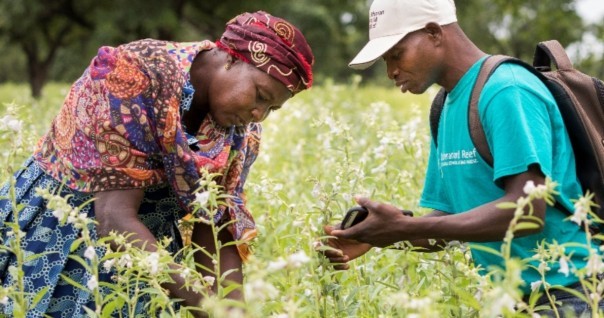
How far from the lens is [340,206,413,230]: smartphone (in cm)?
341

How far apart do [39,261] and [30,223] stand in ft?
0.47

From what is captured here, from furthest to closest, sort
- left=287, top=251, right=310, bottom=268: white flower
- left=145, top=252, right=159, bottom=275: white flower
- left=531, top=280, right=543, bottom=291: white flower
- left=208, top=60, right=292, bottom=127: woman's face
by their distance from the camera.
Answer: left=208, top=60, right=292, bottom=127: woman's face → left=531, top=280, right=543, bottom=291: white flower → left=145, top=252, right=159, bottom=275: white flower → left=287, top=251, right=310, bottom=268: white flower

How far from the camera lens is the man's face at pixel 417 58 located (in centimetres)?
342

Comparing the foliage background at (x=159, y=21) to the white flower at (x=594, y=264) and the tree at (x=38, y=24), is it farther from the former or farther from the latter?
the white flower at (x=594, y=264)

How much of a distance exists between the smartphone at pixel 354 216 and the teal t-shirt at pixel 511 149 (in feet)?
1.13

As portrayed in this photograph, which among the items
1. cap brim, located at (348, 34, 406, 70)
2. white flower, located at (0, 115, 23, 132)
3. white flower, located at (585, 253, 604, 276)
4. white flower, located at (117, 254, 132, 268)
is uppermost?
cap brim, located at (348, 34, 406, 70)

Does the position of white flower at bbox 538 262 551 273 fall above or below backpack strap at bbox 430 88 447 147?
below

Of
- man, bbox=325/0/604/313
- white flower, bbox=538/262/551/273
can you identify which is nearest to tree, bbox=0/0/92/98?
man, bbox=325/0/604/313

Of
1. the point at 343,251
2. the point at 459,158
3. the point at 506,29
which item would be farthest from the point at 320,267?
Answer: the point at 506,29

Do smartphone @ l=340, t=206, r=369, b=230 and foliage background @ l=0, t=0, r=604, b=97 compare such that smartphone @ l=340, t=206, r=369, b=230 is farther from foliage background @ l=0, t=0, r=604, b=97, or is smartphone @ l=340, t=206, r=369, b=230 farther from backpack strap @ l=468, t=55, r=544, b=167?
foliage background @ l=0, t=0, r=604, b=97

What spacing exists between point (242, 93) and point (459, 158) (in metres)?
0.80

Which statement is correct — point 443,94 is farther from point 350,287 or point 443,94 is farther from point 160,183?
point 160,183

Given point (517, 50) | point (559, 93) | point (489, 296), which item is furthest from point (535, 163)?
point (517, 50)

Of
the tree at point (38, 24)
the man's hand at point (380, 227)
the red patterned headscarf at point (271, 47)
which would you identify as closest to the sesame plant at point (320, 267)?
the man's hand at point (380, 227)
